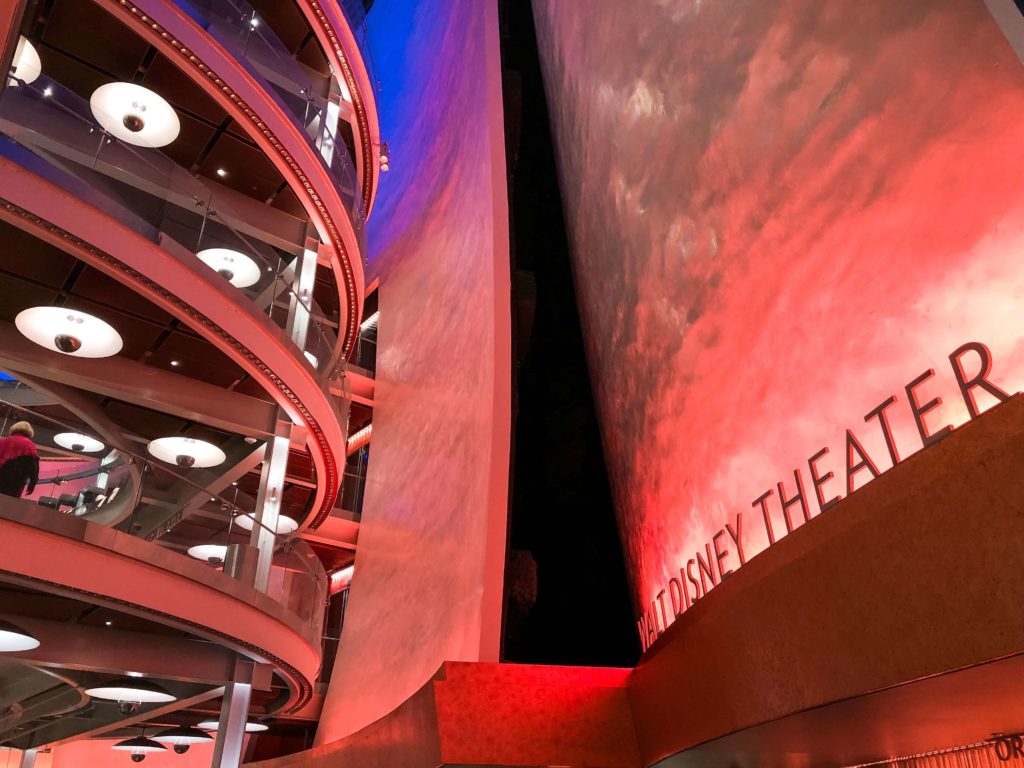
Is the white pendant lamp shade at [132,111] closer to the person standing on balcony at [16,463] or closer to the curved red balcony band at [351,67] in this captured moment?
the curved red balcony band at [351,67]

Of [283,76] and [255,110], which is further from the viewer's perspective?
[283,76]

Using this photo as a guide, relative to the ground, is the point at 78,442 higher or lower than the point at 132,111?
lower

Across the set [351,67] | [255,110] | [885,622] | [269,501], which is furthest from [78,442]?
[351,67]

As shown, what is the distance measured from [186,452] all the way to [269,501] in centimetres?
183

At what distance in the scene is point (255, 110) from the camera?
Result: 10938mm

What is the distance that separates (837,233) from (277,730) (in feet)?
59.5

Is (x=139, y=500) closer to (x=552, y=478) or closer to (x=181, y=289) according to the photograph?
(x=181, y=289)

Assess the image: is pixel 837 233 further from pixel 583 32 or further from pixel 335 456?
pixel 335 456

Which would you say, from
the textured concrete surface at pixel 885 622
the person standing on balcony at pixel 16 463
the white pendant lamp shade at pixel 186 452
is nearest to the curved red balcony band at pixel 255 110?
the white pendant lamp shade at pixel 186 452

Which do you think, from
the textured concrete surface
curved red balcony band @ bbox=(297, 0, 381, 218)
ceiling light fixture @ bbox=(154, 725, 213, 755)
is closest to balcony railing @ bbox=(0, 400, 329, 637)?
the textured concrete surface

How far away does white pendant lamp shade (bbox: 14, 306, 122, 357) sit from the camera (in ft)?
28.2

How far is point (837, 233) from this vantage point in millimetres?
4840

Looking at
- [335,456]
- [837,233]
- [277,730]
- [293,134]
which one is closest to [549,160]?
[293,134]

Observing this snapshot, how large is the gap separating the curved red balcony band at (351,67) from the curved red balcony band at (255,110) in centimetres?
279
